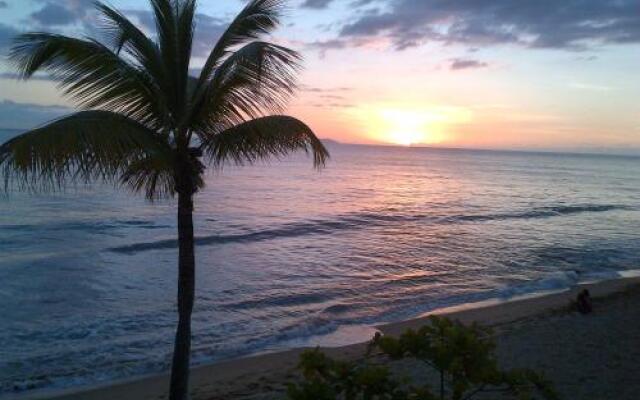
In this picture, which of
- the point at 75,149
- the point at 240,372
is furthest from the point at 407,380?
the point at 240,372

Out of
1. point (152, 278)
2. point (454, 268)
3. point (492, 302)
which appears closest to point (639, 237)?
point (454, 268)

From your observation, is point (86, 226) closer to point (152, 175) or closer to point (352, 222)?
point (352, 222)

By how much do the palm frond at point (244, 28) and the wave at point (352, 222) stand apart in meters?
19.3

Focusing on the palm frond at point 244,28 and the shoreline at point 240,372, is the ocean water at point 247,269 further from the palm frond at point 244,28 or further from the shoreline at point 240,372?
the palm frond at point 244,28

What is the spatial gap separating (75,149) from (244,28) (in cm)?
233

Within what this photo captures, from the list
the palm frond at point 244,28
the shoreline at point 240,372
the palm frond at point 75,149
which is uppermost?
the palm frond at point 244,28

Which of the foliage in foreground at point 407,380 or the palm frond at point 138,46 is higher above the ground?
the palm frond at point 138,46

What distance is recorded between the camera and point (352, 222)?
36.3 meters

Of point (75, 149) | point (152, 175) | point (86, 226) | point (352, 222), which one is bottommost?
point (352, 222)

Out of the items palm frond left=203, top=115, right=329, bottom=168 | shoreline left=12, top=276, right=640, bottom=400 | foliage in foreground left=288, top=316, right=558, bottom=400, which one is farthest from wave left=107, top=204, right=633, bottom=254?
foliage in foreground left=288, top=316, right=558, bottom=400

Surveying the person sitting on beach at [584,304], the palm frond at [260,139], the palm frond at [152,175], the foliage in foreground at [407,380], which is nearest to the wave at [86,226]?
the person sitting on beach at [584,304]

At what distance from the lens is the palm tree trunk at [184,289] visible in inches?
260

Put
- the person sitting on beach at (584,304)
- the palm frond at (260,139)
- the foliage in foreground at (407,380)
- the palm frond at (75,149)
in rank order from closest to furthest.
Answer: the foliage in foreground at (407,380) → the palm frond at (75,149) → the palm frond at (260,139) → the person sitting on beach at (584,304)

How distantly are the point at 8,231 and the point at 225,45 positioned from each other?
2445cm
